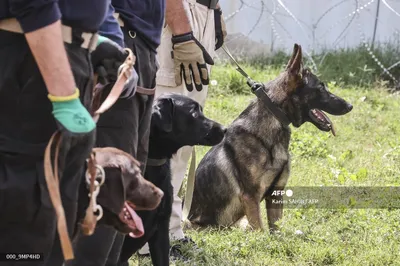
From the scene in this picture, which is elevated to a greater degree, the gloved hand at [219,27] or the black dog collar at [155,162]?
the gloved hand at [219,27]

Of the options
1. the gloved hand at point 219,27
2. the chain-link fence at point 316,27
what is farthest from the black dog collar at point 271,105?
the chain-link fence at point 316,27

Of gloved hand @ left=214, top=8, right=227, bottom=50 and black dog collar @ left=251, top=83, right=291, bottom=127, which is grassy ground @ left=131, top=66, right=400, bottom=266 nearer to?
black dog collar @ left=251, top=83, right=291, bottom=127

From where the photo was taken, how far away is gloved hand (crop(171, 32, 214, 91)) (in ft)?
13.3

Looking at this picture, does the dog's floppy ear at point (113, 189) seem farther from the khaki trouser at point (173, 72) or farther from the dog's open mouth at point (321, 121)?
the dog's open mouth at point (321, 121)

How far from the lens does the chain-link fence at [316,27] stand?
394 inches

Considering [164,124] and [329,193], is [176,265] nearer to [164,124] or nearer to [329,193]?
[164,124]

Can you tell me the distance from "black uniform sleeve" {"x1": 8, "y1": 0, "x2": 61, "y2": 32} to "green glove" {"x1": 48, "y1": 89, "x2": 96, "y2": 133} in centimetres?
20

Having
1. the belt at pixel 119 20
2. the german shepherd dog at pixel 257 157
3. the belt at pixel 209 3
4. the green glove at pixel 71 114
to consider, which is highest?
the green glove at pixel 71 114

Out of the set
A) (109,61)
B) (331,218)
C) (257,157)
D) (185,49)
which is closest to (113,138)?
(109,61)

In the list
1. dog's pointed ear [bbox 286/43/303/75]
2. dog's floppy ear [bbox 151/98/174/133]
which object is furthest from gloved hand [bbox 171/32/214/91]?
dog's pointed ear [bbox 286/43/303/75]

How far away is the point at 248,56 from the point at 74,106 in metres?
7.90

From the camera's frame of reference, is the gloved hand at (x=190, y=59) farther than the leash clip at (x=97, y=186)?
Yes

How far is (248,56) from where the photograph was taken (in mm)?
10031

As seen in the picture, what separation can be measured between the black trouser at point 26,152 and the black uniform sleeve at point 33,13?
9 centimetres
